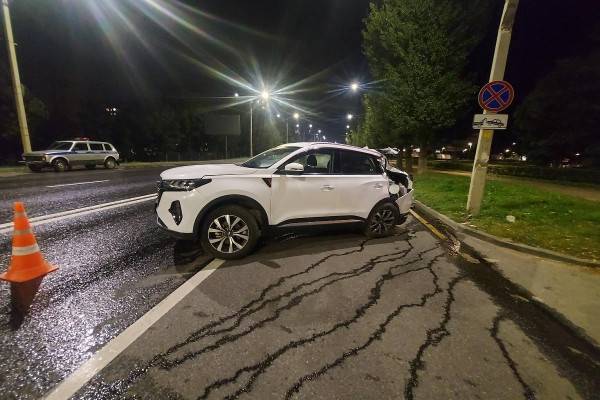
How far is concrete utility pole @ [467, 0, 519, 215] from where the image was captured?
23.1ft

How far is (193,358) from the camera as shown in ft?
8.41

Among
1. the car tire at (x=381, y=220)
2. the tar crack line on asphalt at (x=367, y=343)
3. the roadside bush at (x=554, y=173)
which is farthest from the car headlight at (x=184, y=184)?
the roadside bush at (x=554, y=173)

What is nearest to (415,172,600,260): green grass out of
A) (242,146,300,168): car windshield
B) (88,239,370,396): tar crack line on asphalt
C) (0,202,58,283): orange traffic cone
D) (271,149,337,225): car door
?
(271,149,337,225): car door

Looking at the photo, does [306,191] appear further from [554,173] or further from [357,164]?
[554,173]

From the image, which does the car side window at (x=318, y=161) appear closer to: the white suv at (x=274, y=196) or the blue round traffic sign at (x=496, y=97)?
the white suv at (x=274, y=196)

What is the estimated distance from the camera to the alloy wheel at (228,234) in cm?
468

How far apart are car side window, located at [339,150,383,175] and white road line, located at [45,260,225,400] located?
3226 mm

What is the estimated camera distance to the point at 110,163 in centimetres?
2119

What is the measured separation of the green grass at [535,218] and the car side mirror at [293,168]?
174 inches

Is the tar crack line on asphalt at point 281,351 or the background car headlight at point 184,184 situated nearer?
the tar crack line on asphalt at point 281,351

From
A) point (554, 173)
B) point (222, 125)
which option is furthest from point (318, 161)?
point (222, 125)

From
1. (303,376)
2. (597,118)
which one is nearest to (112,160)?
(303,376)

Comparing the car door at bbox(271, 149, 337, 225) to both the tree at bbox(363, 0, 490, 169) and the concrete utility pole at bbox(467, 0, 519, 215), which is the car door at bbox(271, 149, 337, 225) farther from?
the tree at bbox(363, 0, 490, 169)

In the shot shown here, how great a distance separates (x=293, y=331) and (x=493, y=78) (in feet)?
24.6
